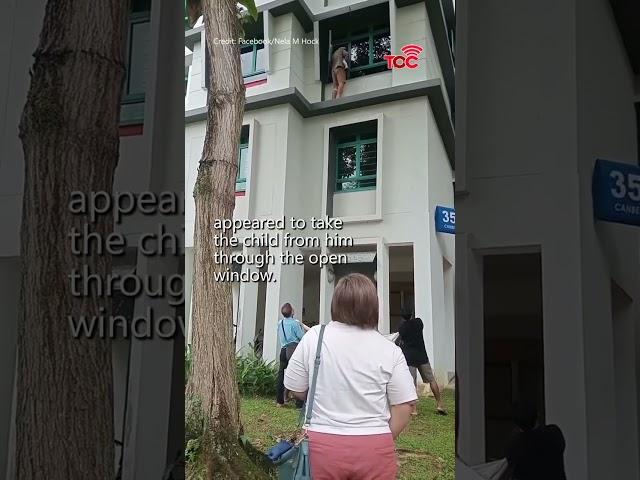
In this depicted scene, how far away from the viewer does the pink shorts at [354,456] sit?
136 centimetres

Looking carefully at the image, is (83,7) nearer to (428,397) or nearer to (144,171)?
(144,171)

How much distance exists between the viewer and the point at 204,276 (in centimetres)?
162

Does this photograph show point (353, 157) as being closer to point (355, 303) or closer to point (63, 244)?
point (355, 303)

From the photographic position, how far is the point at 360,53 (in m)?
1.62

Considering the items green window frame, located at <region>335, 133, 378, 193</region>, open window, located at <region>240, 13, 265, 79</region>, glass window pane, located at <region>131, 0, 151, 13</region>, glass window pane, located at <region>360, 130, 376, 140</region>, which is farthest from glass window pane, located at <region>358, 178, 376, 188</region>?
glass window pane, located at <region>131, 0, 151, 13</region>

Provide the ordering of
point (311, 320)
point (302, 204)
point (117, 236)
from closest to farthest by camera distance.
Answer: point (311, 320)
point (302, 204)
point (117, 236)

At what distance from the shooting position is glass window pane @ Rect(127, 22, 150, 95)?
1.82 m

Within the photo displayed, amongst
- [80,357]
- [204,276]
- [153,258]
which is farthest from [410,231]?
[80,357]

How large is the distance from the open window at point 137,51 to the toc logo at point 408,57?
0.80 meters

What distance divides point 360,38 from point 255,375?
3.24 ft

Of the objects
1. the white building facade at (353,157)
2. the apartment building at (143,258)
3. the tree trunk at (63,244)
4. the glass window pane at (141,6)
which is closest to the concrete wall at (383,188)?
the white building facade at (353,157)

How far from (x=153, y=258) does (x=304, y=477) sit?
78 centimetres

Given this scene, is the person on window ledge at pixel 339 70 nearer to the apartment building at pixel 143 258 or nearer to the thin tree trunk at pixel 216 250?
the thin tree trunk at pixel 216 250

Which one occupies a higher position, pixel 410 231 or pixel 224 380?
pixel 410 231
